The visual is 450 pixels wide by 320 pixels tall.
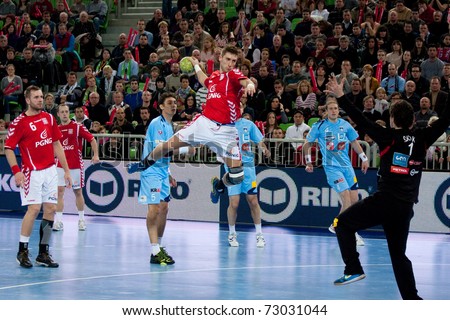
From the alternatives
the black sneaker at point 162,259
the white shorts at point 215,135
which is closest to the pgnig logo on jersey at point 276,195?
the black sneaker at point 162,259

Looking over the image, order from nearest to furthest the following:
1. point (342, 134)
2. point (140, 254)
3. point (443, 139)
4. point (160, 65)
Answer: point (140, 254)
point (342, 134)
point (443, 139)
point (160, 65)

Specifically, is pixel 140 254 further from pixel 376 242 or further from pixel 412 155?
pixel 412 155

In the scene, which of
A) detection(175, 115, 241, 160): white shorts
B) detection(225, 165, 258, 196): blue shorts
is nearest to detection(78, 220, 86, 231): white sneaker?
detection(225, 165, 258, 196): blue shorts

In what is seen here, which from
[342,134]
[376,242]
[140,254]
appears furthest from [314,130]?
[140,254]

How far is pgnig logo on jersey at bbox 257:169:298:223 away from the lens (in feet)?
64.7

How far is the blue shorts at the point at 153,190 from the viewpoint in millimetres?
13844

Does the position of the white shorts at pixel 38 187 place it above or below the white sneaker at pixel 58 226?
above

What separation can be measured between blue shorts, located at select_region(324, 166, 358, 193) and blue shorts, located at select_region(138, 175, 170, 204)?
12.2 ft

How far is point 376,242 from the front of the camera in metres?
17.5

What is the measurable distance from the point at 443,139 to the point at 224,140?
270 inches

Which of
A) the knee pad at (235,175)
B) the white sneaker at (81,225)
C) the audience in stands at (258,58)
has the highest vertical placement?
the audience in stands at (258,58)

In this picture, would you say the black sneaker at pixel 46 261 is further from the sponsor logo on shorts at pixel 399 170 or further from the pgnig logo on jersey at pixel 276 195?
the pgnig logo on jersey at pixel 276 195

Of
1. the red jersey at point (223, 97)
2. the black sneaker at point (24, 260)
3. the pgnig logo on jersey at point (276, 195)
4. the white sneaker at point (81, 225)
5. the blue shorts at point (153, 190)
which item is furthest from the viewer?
the pgnig logo on jersey at point (276, 195)

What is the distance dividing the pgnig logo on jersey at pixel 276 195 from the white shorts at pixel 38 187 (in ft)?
24.4
